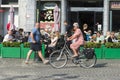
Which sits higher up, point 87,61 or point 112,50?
point 112,50

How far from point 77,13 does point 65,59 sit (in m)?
11.1

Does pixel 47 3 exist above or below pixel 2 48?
above

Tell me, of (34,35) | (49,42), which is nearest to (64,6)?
(49,42)

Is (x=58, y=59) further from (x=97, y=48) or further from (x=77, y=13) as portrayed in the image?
(x=77, y=13)

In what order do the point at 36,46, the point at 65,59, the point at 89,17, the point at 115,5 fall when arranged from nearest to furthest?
the point at 65,59
the point at 36,46
the point at 115,5
the point at 89,17

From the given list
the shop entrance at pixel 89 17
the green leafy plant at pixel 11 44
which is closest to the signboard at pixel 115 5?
the shop entrance at pixel 89 17

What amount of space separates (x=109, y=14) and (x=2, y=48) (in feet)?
31.1

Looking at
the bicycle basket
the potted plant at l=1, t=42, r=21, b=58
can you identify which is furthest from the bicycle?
the potted plant at l=1, t=42, r=21, b=58

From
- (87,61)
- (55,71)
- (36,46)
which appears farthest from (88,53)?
(36,46)

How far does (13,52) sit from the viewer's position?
17562mm

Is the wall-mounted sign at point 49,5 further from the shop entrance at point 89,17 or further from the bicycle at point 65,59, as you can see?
the bicycle at point 65,59

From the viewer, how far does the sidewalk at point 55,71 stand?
40.3 ft

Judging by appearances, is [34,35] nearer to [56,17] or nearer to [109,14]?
[56,17]

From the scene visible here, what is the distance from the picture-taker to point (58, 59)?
48.3 feet
